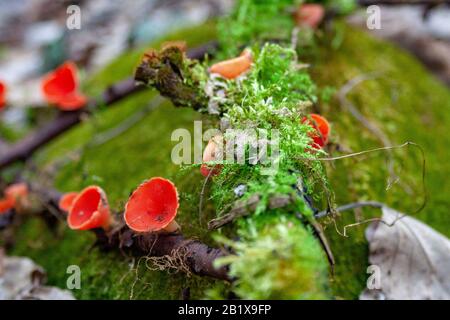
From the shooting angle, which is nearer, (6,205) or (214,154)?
(214,154)

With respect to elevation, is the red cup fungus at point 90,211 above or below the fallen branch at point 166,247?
above

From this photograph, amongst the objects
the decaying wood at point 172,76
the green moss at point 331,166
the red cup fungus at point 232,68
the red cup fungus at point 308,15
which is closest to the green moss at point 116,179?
the green moss at point 331,166

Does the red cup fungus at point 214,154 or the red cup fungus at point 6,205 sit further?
the red cup fungus at point 6,205

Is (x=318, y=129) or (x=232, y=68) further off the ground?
(x=232, y=68)

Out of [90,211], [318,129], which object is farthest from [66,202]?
[318,129]

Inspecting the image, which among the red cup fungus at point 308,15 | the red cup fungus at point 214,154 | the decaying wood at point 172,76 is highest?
the red cup fungus at point 308,15

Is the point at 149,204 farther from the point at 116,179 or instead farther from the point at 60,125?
the point at 60,125

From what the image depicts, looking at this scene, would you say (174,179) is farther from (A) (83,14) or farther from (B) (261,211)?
(A) (83,14)

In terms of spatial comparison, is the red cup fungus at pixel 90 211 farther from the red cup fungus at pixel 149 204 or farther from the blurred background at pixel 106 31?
the blurred background at pixel 106 31
